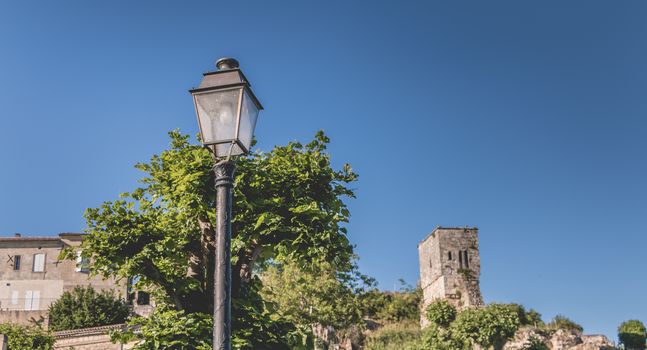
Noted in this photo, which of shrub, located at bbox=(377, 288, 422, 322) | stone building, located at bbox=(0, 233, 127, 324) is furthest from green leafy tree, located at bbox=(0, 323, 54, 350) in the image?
shrub, located at bbox=(377, 288, 422, 322)

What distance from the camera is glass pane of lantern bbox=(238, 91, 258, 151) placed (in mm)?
4645

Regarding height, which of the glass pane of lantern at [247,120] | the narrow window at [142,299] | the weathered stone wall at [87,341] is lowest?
the weathered stone wall at [87,341]

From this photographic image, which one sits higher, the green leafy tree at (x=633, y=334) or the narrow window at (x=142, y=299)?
the narrow window at (x=142, y=299)

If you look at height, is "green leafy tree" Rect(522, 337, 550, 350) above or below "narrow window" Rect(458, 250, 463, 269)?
below

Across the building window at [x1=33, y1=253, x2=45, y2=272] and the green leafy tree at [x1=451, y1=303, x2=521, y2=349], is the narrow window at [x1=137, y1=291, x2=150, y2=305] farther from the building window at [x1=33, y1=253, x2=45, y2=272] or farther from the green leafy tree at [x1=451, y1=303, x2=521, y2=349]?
the green leafy tree at [x1=451, y1=303, x2=521, y2=349]

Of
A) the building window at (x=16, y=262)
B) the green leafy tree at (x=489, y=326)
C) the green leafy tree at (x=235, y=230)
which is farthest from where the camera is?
the building window at (x=16, y=262)

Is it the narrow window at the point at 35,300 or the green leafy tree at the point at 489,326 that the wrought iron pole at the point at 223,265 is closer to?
the green leafy tree at the point at 489,326

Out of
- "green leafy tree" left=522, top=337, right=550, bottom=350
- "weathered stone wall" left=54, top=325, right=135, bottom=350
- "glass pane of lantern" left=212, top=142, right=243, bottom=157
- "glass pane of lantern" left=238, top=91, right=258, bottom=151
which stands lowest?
"green leafy tree" left=522, top=337, right=550, bottom=350

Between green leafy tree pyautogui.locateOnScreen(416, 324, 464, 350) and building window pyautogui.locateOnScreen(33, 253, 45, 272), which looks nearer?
green leafy tree pyautogui.locateOnScreen(416, 324, 464, 350)

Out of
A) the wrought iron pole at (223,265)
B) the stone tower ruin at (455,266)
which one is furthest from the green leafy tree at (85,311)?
the wrought iron pole at (223,265)

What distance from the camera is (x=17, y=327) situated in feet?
85.9

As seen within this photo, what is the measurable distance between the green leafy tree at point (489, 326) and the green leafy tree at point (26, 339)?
17.3m

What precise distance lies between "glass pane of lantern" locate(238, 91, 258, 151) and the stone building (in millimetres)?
40217

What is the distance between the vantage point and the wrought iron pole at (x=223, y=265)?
4477 millimetres
